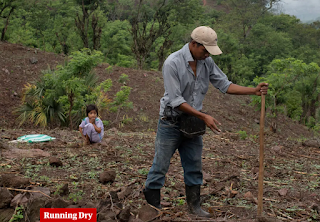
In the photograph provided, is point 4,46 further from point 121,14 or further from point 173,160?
point 121,14

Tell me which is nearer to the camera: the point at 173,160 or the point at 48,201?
the point at 48,201

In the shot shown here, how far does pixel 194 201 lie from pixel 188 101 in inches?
43.0

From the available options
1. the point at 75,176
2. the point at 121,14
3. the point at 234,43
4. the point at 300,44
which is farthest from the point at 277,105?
the point at 121,14

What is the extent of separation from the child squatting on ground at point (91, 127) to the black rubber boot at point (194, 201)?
3108 millimetres

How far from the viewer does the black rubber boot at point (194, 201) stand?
3.90 meters

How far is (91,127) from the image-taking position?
6645 mm

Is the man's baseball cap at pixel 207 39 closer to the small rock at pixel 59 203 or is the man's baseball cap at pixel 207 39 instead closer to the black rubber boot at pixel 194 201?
the black rubber boot at pixel 194 201

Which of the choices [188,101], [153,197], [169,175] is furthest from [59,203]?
[169,175]

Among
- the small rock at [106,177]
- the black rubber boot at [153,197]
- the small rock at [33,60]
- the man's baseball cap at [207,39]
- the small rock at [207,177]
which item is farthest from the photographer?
the small rock at [33,60]

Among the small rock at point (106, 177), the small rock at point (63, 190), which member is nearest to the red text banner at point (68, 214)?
the small rock at point (63, 190)

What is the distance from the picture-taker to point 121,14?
50.5m

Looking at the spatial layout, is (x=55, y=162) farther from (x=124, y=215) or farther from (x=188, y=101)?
(x=188, y=101)

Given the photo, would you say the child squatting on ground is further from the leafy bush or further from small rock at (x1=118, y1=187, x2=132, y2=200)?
the leafy bush

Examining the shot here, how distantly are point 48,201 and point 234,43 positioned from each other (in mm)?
25012
